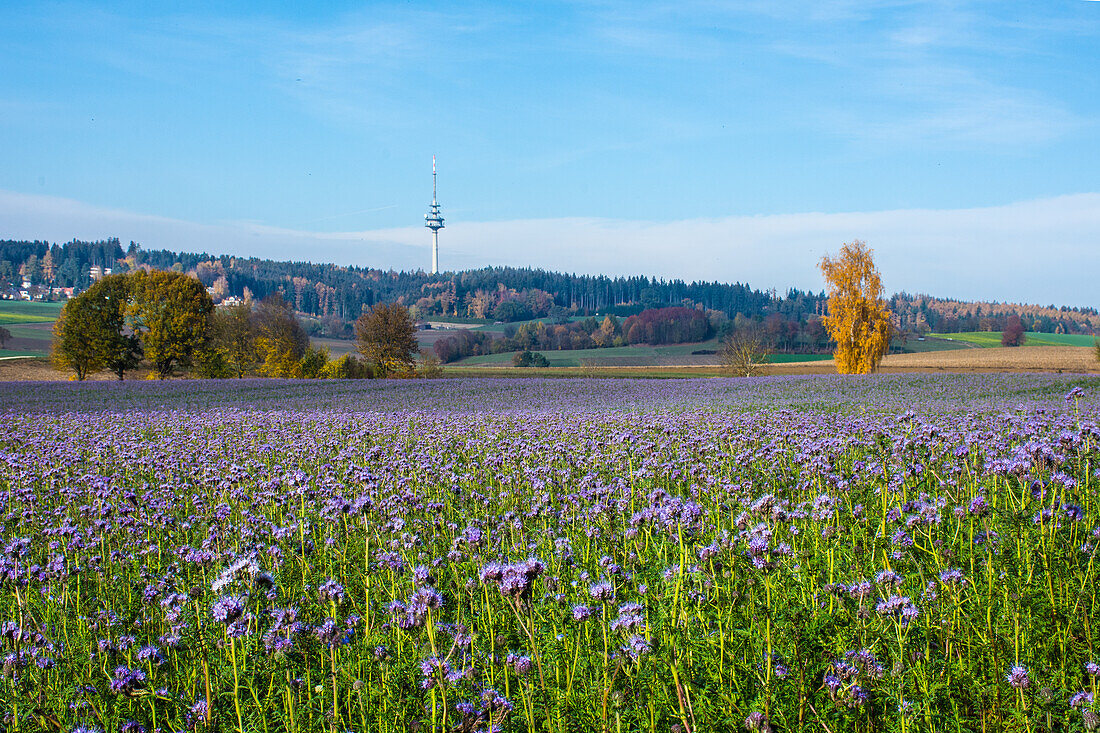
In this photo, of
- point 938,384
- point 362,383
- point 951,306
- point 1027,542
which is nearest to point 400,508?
point 1027,542

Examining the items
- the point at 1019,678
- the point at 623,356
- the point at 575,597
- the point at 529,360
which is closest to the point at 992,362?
the point at 623,356

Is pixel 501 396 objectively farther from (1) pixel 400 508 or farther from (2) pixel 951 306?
(2) pixel 951 306

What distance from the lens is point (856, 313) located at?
4888 cm

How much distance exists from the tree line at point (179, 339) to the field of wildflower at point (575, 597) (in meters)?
45.2

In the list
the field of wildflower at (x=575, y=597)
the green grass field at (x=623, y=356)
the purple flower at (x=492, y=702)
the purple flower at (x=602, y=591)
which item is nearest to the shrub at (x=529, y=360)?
the green grass field at (x=623, y=356)

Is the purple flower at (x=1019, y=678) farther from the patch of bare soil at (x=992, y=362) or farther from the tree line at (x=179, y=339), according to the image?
the patch of bare soil at (x=992, y=362)

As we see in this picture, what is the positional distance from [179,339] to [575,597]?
172ft

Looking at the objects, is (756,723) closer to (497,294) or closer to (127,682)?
(127,682)

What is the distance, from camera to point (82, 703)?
2.88m

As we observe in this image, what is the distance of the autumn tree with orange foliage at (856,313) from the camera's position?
4872cm

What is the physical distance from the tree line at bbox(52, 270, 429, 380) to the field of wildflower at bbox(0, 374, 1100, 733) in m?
45.2

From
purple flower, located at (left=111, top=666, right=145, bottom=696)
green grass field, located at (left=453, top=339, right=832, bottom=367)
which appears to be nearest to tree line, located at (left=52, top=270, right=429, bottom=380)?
green grass field, located at (left=453, top=339, right=832, bottom=367)

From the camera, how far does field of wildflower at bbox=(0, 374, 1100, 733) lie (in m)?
2.90

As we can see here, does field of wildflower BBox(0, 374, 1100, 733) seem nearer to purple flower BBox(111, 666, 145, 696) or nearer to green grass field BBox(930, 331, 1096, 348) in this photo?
purple flower BBox(111, 666, 145, 696)
